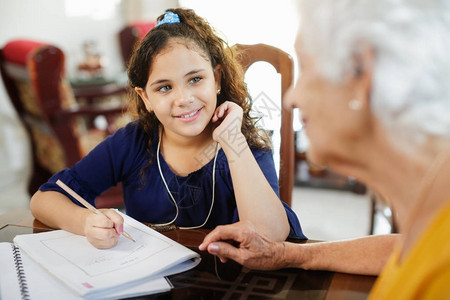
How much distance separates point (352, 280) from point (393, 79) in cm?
47

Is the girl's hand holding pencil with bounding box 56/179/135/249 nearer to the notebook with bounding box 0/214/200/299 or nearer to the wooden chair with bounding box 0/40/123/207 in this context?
the notebook with bounding box 0/214/200/299

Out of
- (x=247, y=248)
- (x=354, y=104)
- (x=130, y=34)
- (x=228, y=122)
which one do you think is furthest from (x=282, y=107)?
(x=130, y=34)

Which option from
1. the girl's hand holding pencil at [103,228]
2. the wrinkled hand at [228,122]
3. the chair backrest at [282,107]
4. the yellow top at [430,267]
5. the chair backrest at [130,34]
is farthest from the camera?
the chair backrest at [130,34]

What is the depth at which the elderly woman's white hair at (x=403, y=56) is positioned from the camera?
1.69 ft

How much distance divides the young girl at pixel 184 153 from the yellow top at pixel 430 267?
1.89 feet

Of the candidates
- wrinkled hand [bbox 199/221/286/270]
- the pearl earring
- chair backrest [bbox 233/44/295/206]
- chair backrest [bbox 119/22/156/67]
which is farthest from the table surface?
chair backrest [bbox 119/22/156/67]

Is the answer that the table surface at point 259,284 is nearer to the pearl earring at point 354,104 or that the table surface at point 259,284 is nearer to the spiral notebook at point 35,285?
the spiral notebook at point 35,285

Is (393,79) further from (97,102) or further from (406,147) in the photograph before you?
(97,102)

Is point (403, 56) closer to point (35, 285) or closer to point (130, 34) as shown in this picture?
point (35, 285)

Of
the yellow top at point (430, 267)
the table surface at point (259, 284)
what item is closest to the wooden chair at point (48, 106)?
the table surface at point (259, 284)

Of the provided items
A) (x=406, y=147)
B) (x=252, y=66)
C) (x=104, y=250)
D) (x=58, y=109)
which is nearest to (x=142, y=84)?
(x=252, y=66)

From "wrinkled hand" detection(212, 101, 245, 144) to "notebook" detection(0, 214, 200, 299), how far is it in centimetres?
33

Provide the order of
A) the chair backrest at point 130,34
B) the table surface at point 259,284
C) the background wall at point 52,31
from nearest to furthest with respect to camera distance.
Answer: the table surface at point 259,284 < the background wall at point 52,31 < the chair backrest at point 130,34

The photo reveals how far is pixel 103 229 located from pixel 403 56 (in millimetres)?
725
